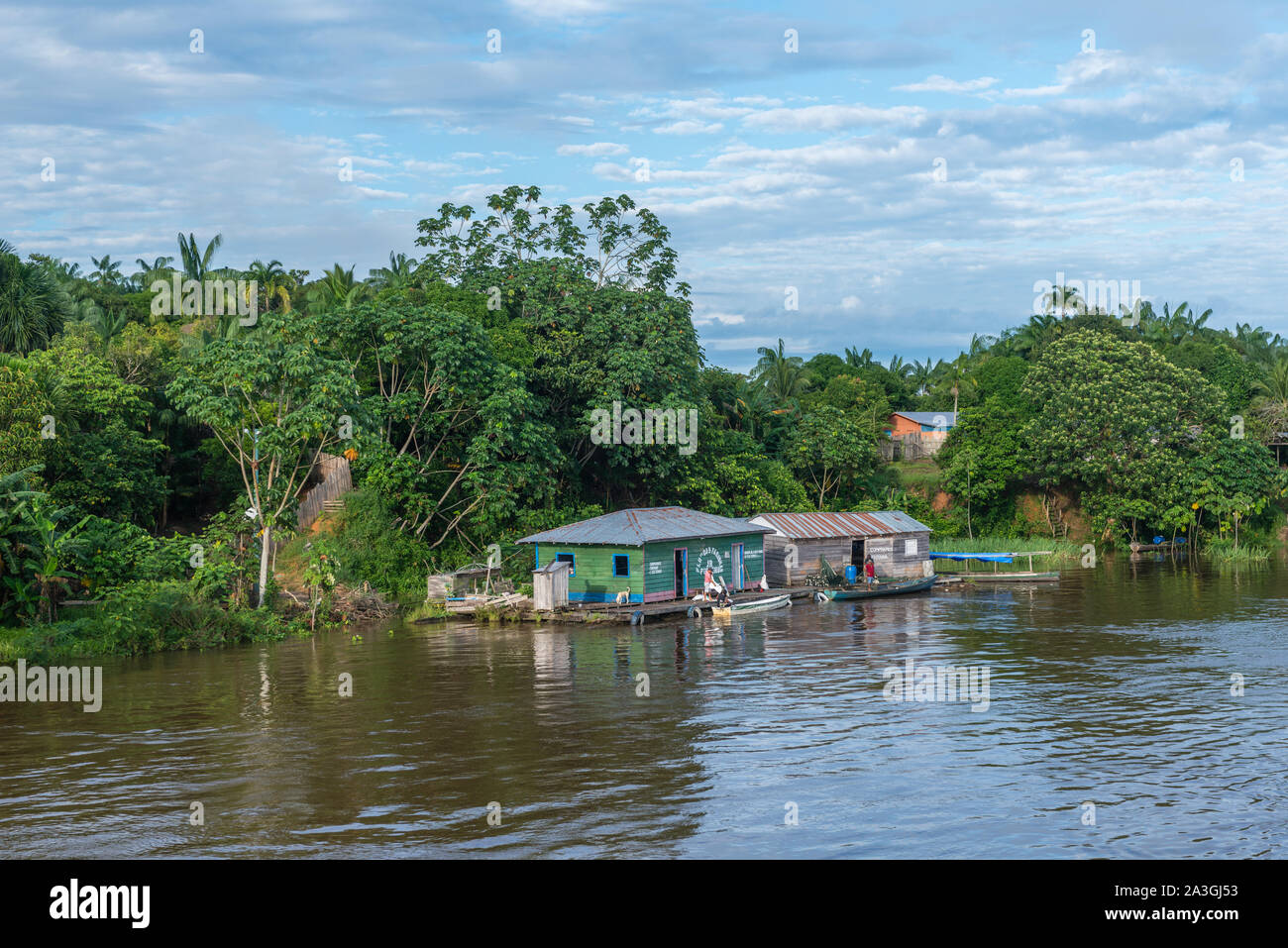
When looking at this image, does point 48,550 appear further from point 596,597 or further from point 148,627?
point 596,597

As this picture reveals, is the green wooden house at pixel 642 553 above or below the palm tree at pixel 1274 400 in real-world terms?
below

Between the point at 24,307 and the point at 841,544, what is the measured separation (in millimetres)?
32122

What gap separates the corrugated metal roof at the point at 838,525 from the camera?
44.4 meters

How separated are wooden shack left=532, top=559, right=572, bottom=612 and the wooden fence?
896cm

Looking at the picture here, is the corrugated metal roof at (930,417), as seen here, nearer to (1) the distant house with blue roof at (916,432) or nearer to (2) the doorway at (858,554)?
(1) the distant house with blue roof at (916,432)

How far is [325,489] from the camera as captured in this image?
4131 cm

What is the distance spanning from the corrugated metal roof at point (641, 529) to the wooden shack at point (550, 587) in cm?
133

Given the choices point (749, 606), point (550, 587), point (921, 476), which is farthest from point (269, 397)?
point (921, 476)

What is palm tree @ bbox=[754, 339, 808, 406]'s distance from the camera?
7662 cm

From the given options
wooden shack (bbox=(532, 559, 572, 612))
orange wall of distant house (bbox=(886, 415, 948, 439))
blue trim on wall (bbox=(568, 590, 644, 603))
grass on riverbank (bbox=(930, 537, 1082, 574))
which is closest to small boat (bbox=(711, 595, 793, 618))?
blue trim on wall (bbox=(568, 590, 644, 603))

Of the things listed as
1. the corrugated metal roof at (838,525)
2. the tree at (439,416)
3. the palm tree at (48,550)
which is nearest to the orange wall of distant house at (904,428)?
the corrugated metal roof at (838,525)

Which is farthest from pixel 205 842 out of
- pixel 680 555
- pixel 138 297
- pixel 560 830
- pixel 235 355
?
pixel 138 297

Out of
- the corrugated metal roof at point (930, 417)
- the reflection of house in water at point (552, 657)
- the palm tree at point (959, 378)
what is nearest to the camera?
the reflection of house in water at point (552, 657)
